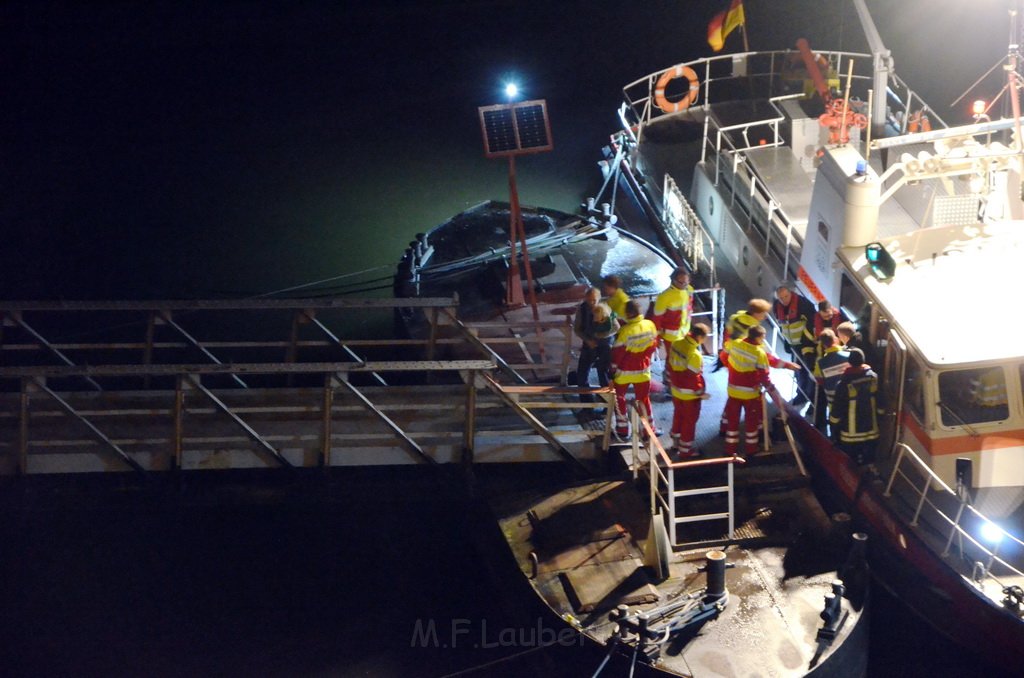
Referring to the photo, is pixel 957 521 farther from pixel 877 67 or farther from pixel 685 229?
pixel 685 229

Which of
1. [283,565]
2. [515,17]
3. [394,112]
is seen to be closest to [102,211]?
[394,112]

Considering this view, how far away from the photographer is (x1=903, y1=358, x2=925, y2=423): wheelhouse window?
31.3 feet

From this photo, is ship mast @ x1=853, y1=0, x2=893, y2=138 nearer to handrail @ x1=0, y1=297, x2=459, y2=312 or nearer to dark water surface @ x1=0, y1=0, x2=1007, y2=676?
handrail @ x1=0, y1=297, x2=459, y2=312

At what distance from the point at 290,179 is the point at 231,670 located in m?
18.0

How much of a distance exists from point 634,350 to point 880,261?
8.01 ft

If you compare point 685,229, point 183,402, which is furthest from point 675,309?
point 183,402

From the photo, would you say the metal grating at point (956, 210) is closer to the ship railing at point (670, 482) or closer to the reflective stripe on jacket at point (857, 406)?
the reflective stripe on jacket at point (857, 406)

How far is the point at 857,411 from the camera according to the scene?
32.9ft

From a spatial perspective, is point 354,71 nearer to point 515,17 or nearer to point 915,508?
point 515,17

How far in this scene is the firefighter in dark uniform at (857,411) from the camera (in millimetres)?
9906

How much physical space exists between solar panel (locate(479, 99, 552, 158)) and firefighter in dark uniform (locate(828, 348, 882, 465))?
564 cm

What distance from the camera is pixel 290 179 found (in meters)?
26.8

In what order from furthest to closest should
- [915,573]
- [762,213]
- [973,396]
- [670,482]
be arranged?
[762,213]
[670,482]
[915,573]
[973,396]

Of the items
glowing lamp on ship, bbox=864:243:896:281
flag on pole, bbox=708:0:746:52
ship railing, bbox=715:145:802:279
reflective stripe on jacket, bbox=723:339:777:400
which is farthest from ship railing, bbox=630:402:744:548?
flag on pole, bbox=708:0:746:52
